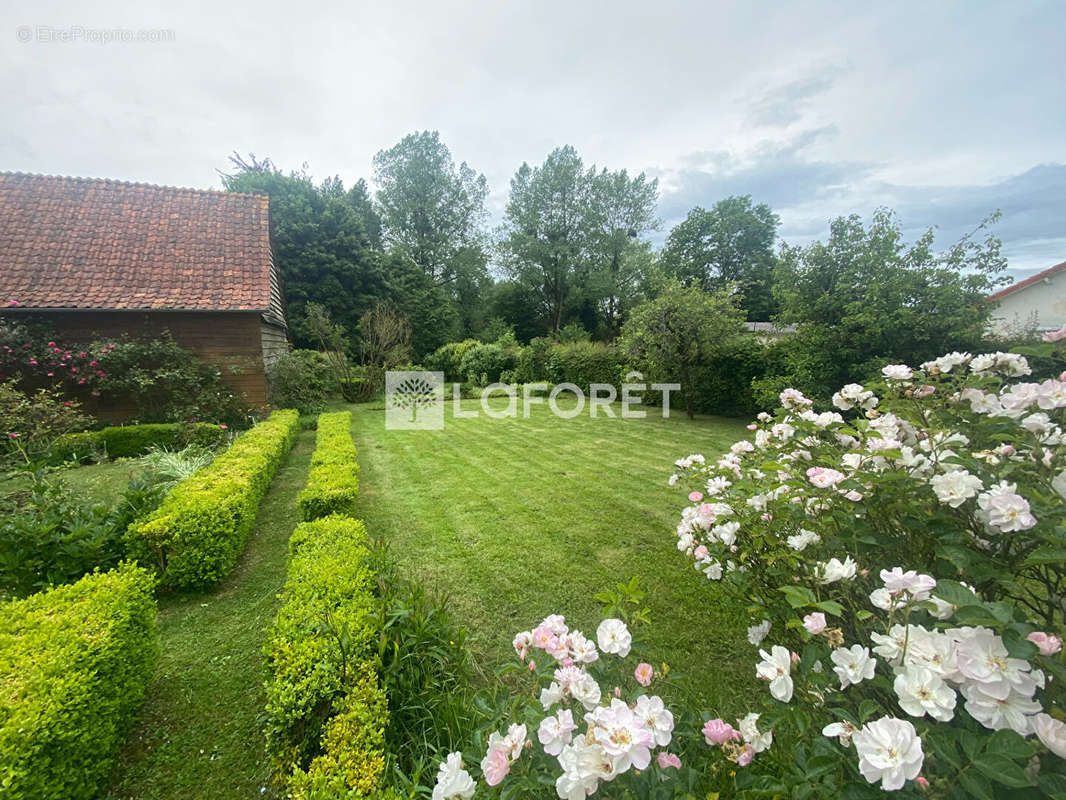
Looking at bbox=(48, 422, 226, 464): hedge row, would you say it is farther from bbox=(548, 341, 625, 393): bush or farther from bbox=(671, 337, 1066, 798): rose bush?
bbox=(548, 341, 625, 393): bush

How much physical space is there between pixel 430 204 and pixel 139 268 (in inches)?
766

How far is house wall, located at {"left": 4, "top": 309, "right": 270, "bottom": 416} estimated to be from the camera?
793 centimetres

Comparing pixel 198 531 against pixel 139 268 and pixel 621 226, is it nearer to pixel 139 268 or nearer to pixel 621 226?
pixel 139 268

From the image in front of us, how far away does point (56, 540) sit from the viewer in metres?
2.85

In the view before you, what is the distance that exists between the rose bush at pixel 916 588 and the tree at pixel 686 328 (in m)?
7.90

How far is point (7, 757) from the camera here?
134 centimetres

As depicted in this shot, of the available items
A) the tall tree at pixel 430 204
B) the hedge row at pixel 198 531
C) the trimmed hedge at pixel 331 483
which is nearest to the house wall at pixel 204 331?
the trimmed hedge at pixel 331 483

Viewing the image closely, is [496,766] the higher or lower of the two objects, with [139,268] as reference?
lower

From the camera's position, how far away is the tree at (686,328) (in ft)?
30.9

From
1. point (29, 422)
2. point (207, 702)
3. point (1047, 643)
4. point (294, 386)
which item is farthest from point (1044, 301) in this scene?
point (29, 422)

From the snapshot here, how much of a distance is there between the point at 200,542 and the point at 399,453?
4135 mm

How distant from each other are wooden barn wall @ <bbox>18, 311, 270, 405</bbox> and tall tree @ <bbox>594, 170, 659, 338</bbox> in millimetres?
20256

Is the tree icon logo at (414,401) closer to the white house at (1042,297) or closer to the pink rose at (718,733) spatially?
the pink rose at (718,733)


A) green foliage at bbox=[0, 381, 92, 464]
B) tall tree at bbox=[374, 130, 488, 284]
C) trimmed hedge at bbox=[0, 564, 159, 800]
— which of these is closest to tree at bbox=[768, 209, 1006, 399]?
trimmed hedge at bbox=[0, 564, 159, 800]
